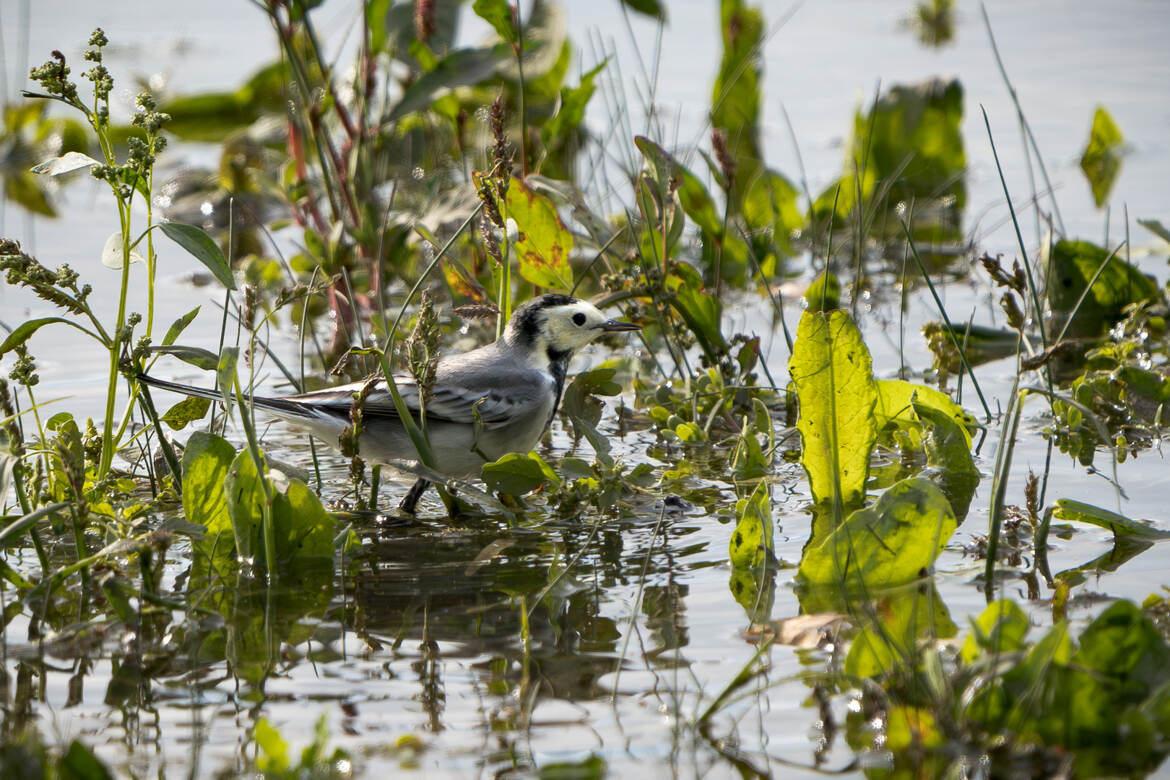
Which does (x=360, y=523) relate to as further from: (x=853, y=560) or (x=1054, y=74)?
(x=1054, y=74)

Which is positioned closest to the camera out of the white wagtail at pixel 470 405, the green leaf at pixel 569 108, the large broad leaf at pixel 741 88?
the white wagtail at pixel 470 405

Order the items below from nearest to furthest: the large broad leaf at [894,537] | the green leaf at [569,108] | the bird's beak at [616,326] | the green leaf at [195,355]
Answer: the large broad leaf at [894,537] < the green leaf at [195,355] < the bird's beak at [616,326] < the green leaf at [569,108]

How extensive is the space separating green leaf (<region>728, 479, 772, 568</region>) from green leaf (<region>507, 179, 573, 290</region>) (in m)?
1.95

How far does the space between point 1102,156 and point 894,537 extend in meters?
6.14

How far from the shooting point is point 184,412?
5.10 metres

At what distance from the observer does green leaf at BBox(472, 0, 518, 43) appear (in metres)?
6.33

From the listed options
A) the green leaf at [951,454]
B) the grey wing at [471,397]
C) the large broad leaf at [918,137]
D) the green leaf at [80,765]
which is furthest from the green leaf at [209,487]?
the large broad leaf at [918,137]

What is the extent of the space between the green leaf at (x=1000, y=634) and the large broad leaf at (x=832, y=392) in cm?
131

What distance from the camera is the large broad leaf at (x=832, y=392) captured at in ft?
→ 15.8

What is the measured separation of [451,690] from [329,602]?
33.7 inches

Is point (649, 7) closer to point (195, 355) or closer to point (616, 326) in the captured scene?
point (616, 326)

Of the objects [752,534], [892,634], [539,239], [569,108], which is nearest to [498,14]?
[569,108]

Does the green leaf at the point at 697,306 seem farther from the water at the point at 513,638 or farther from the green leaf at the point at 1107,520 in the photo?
the green leaf at the point at 1107,520

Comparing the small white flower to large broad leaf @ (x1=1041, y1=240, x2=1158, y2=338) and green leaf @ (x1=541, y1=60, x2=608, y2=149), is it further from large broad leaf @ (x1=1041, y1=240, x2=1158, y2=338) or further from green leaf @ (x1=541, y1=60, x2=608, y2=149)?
large broad leaf @ (x1=1041, y1=240, x2=1158, y2=338)
